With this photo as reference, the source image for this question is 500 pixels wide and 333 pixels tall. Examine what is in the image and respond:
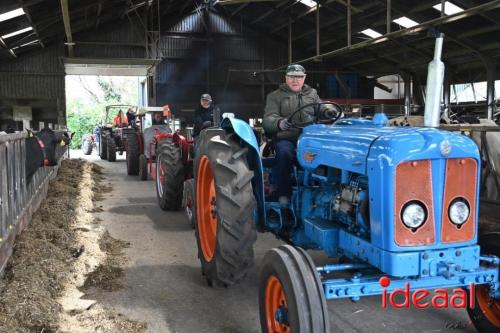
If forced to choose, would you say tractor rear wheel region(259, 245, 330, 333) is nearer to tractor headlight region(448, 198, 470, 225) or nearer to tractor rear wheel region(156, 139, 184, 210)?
tractor headlight region(448, 198, 470, 225)

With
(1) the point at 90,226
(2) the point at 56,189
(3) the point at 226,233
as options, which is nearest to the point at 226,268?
(3) the point at 226,233

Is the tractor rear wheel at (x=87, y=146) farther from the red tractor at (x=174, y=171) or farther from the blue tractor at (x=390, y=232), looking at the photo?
the blue tractor at (x=390, y=232)

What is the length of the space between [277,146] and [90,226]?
302 cm

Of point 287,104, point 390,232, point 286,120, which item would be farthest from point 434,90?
point 287,104

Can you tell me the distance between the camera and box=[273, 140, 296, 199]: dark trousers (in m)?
3.59

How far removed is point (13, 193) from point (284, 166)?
2349 mm

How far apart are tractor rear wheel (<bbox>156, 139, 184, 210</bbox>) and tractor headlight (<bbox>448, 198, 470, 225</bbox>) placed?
439 cm

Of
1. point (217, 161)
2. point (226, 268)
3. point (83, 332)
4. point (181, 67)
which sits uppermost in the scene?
point (181, 67)

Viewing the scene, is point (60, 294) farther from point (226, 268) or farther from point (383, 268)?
point (383, 268)

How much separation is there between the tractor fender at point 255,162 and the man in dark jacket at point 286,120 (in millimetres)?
130

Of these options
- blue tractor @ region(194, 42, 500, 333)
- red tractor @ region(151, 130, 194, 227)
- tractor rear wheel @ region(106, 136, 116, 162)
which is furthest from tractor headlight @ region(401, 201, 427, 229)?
tractor rear wheel @ region(106, 136, 116, 162)

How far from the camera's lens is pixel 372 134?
267 cm

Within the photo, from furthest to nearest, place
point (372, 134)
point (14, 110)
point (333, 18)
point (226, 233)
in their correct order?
1. point (14, 110)
2. point (333, 18)
3. point (226, 233)
4. point (372, 134)

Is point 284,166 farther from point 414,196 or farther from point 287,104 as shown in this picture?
point 414,196
